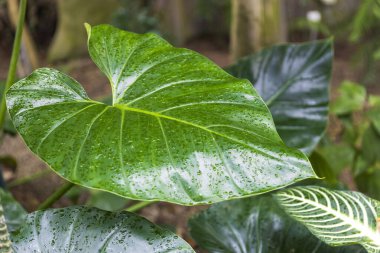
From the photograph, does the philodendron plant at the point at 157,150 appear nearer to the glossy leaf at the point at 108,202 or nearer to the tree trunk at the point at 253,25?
the glossy leaf at the point at 108,202

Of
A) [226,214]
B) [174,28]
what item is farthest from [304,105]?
[174,28]

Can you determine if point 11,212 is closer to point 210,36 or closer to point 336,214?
point 336,214

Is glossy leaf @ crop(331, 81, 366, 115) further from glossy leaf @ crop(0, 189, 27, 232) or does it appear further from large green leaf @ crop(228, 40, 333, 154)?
glossy leaf @ crop(0, 189, 27, 232)

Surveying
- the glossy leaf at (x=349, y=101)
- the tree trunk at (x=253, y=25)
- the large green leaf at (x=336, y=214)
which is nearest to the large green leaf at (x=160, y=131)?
the large green leaf at (x=336, y=214)

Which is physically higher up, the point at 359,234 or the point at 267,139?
the point at 267,139

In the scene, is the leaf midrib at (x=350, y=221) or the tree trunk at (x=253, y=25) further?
the tree trunk at (x=253, y=25)

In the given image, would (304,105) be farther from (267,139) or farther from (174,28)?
(174,28)

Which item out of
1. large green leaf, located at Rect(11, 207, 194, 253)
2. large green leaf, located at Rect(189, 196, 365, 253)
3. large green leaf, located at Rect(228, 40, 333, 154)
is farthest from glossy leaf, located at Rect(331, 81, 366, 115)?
large green leaf, located at Rect(11, 207, 194, 253)
